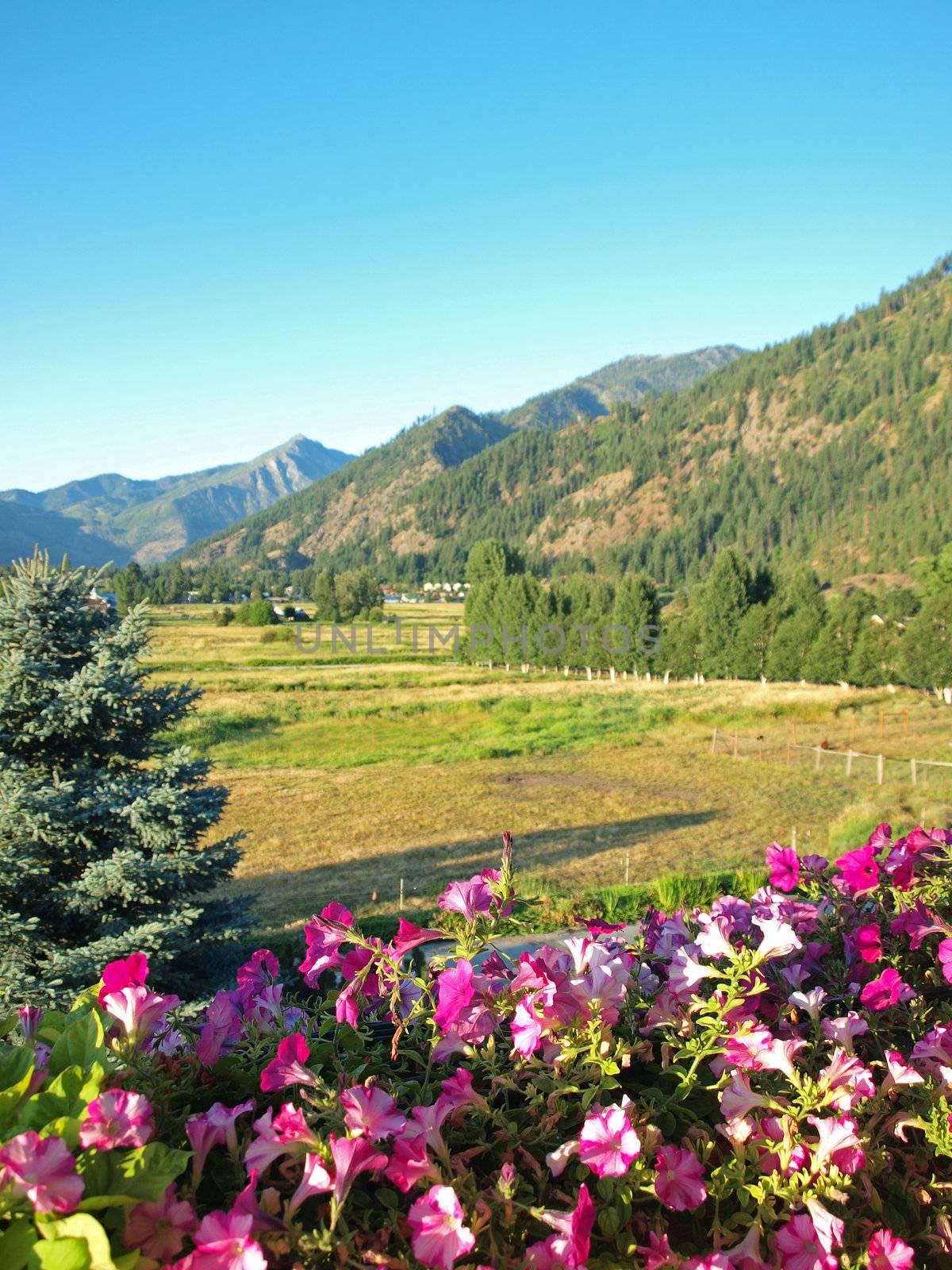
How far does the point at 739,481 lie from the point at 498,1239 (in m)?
205

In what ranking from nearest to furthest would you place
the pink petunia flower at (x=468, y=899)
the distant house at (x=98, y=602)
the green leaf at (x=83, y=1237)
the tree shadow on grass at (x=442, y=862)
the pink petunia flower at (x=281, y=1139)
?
the green leaf at (x=83, y=1237)
the pink petunia flower at (x=281, y=1139)
the pink petunia flower at (x=468, y=899)
the distant house at (x=98, y=602)
the tree shadow on grass at (x=442, y=862)

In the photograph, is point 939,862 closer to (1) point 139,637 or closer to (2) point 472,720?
(1) point 139,637

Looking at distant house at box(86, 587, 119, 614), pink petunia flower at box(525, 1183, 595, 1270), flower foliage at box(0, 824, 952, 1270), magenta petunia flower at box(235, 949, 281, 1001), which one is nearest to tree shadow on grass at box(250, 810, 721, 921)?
distant house at box(86, 587, 119, 614)

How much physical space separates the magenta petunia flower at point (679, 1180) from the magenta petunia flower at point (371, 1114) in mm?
405

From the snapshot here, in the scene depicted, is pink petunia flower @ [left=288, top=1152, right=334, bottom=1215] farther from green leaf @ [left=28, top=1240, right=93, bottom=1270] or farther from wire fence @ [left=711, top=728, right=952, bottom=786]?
wire fence @ [left=711, top=728, right=952, bottom=786]

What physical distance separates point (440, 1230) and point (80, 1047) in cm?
62

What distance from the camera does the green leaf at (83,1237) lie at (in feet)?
3.17

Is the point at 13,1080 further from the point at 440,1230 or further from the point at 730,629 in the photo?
the point at 730,629

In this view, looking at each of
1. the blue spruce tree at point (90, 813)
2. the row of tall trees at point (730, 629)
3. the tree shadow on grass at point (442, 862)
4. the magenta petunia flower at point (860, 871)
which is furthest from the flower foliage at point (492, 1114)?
the row of tall trees at point (730, 629)

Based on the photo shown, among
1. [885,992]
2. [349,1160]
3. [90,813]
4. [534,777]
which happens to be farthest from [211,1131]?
[534,777]

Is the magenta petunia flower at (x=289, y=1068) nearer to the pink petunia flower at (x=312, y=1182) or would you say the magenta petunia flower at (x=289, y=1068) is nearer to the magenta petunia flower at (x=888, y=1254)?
the pink petunia flower at (x=312, y=1182)

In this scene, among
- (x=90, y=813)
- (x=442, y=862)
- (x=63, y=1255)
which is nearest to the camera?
(x=63, y=1255)

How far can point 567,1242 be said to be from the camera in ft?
3.91

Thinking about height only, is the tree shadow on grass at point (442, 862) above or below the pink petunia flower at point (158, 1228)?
below
